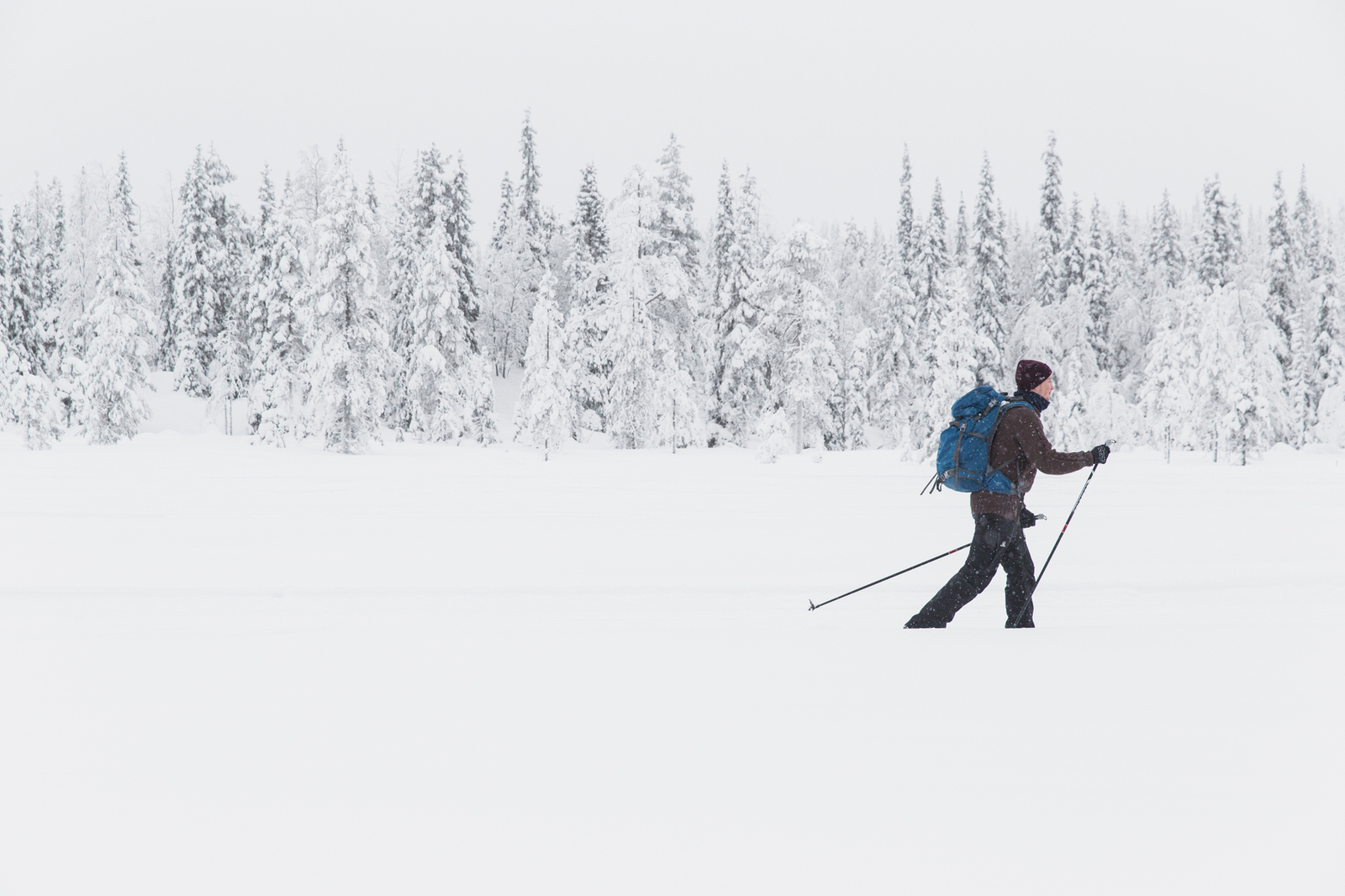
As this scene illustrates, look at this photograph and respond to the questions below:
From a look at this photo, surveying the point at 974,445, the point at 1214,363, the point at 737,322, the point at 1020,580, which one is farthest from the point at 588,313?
the point at 1020,580

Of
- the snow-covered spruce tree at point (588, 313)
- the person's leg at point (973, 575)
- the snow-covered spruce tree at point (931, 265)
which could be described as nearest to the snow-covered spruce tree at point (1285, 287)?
the snow-covered spruce tree at point (931, 265)

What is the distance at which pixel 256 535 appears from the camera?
11.3 m

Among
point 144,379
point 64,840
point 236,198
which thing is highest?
point 236,198

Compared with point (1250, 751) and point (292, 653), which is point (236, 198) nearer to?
point (292, 653)

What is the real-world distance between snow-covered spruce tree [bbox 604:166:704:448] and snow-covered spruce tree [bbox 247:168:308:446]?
12308 mm

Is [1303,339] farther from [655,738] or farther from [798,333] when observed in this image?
[655,738]

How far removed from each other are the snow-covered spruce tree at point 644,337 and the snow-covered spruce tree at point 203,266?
21172mm

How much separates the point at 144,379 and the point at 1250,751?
137ft

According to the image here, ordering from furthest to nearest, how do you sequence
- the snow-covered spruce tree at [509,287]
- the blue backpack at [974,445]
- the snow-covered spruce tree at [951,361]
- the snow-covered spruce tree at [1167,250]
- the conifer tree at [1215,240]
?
the snow-covered spruce tree at [509,287] → the snow-covered spruce tree at [1167,250] → the conifer tree at [1215,240] → the snow-covered spruce tree at [951,361] → the blue backpack at [974,445]

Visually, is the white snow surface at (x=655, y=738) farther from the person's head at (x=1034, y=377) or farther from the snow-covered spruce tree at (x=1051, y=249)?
the snow-covered spruce tree at (x=1051, y=249)

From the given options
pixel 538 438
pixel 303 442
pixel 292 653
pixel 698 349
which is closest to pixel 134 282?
pixel 303 442

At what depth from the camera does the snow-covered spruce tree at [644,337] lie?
3356 centimetres

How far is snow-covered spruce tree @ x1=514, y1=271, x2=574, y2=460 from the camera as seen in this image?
30594 millimetres

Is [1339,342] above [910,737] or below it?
above
